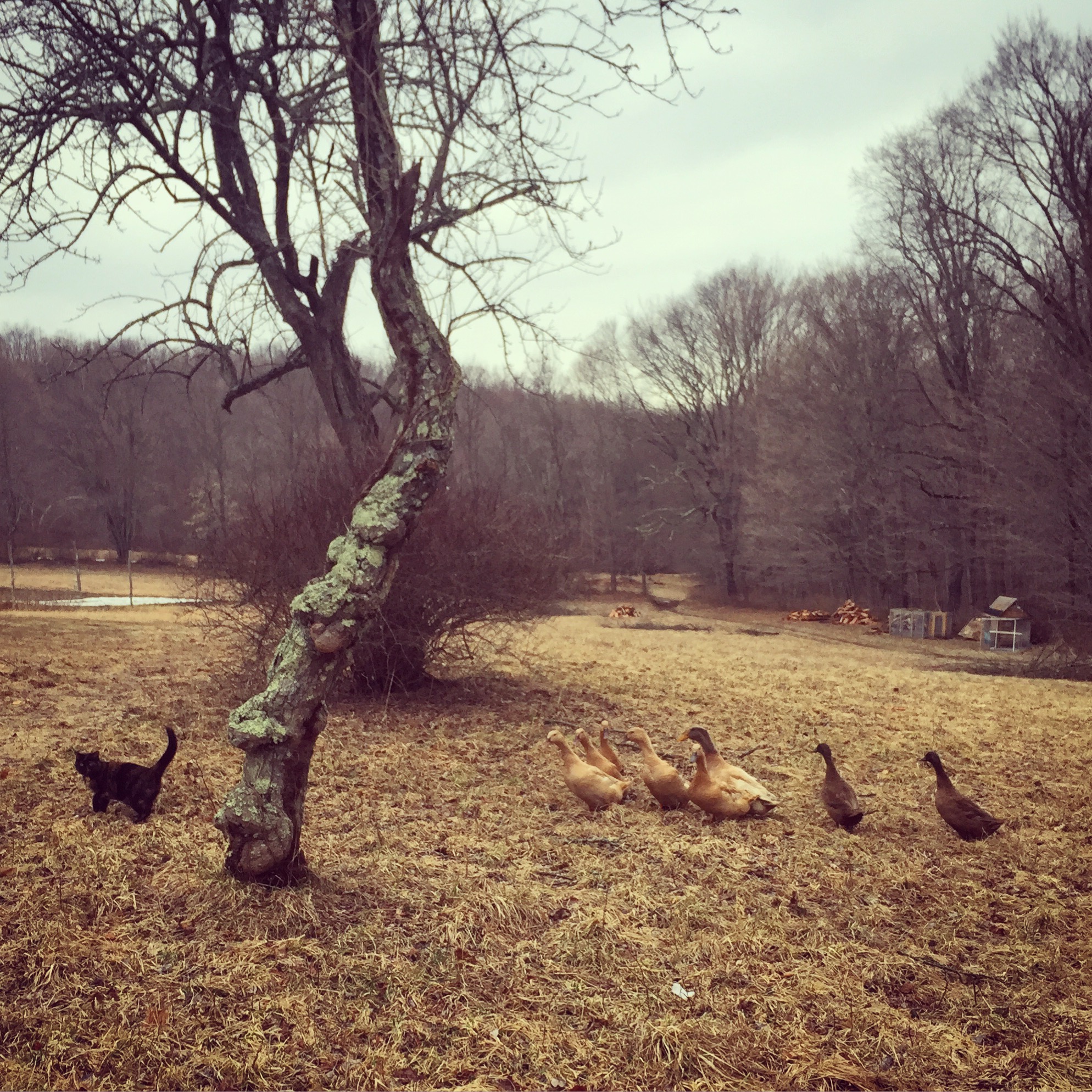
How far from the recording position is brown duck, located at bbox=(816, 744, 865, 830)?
4.99 metres

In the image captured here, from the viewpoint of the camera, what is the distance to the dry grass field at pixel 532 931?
106 inches

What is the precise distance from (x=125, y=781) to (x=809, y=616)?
25.7 meters

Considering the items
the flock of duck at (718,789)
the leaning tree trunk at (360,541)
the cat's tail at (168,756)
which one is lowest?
the flock of duck at (718,789)

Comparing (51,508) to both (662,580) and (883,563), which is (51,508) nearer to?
(662,580)

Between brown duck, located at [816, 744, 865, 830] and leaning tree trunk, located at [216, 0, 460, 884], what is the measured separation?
2.88 metres

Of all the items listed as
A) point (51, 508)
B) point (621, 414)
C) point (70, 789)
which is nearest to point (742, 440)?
point (621, 414)

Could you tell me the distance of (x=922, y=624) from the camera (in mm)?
22922

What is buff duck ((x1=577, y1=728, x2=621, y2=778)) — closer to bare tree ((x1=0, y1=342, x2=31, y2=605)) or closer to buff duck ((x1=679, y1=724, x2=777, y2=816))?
buff duck ((x1=679, y1=724, x2=777, y2=816))

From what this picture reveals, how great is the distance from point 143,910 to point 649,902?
216 cm

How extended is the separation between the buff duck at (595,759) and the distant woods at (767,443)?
3.05m

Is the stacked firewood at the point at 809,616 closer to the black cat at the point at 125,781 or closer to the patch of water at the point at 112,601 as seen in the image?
the patch of water at the point at 112,601

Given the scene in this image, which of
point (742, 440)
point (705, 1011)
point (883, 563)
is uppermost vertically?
point (742, 440)

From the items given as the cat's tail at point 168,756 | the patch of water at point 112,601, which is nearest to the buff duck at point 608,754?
the cat's tail at point 168,756

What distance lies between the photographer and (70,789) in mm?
5285
